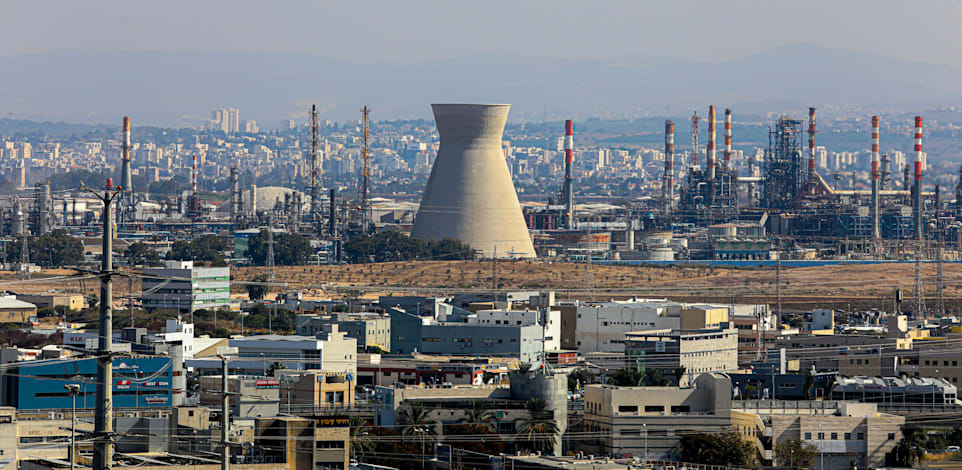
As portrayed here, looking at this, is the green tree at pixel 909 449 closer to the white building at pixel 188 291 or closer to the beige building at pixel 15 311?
the white building at pixel 188 291

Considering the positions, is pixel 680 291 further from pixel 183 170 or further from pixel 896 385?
pixel 183 170

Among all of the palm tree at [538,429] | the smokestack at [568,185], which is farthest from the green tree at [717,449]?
the smokestack at [568,185]

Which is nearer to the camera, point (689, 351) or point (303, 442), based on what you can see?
point (303, 442)

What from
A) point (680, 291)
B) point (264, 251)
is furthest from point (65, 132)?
point (680, 291)

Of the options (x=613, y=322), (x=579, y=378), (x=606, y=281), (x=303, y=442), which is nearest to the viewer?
(x=303, y=442)

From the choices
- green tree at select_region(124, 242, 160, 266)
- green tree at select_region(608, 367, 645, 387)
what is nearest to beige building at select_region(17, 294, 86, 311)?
green tree at select_region(124, 242, 160, 266)

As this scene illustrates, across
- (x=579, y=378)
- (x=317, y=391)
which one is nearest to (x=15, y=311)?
(x=317, y=391)

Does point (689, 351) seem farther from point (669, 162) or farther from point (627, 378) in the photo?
point (669, 162)
